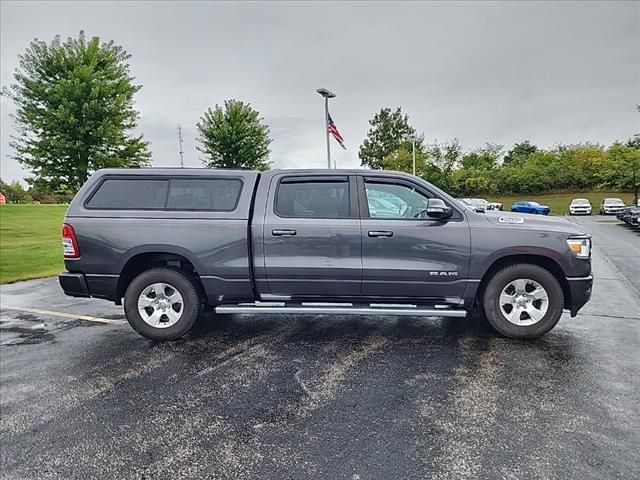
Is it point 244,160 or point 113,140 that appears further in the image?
point 244,160

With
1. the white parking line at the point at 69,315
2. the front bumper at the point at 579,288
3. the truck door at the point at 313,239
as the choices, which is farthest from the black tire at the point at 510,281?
the white parking line at the point at 69,315

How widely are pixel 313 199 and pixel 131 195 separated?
2.10 m

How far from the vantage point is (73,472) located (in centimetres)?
244

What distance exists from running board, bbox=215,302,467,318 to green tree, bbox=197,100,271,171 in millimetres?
19239

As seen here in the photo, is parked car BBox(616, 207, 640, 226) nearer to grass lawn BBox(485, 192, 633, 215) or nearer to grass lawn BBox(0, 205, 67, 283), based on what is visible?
grass lawn BBox(485, 192, 633, 215)

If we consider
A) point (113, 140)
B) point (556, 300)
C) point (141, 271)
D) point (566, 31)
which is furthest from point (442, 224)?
point (566, 31)

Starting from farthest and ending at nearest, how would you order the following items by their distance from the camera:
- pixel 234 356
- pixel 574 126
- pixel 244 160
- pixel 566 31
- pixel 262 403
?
pixel 574 126
pixel 244 160
pixel 566 31
pixel 234 356
pixel 262 403

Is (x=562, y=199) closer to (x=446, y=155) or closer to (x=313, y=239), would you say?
(x=446, y=155)

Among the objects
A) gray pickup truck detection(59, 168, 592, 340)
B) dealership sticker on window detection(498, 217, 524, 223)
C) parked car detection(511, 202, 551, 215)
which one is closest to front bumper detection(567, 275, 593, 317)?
gray pickup truck detection(59, 168, 592, 340)

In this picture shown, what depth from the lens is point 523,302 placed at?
4.43 metres

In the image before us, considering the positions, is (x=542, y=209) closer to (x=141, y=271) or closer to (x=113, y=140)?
(x=113, y=140)

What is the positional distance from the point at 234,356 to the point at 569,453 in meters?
2.97

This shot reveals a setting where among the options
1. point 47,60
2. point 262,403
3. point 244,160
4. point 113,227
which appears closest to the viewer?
point 262,403

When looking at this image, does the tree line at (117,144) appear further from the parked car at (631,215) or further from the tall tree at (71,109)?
the parked car at (631,215)
